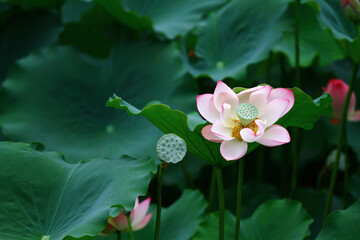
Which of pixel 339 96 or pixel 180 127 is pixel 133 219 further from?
pixel 339 96

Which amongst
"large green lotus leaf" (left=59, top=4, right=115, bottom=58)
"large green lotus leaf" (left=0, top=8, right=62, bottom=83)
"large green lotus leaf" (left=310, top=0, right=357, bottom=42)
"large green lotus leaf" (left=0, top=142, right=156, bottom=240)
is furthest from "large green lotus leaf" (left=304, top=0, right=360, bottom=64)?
"large green lotus leaf" (left=0, top=8, right=62, bottom=83)

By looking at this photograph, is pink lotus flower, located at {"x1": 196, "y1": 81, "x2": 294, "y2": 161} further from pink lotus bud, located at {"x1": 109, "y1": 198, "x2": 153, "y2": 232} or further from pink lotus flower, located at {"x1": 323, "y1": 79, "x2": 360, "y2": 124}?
pink lotus flower, located at {"x1": 323, "y1": 79, "x2": 360, "y2": 124}

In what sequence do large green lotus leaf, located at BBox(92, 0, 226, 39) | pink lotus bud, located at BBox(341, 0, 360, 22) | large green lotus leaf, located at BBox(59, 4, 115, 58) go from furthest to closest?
large green lotus leaf, located at BBox(59, 4, 115, 58), large green lotus leaf, located at BBox(92, 0, 226, 39), pink lotus bud, located at BBox(341, 0, 360, 22)

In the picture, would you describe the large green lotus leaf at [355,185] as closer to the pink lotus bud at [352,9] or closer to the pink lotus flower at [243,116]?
the pink lotus bud at [352,9]

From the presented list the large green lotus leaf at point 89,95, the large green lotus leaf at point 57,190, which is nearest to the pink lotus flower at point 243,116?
the large green lotus leaf at point 57,190

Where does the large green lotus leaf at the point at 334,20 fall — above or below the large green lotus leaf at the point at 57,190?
above

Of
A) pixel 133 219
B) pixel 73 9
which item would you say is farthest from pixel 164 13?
pixel 133 219

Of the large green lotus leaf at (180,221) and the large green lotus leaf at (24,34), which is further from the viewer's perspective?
the large green lotus leaf at (24,34)
